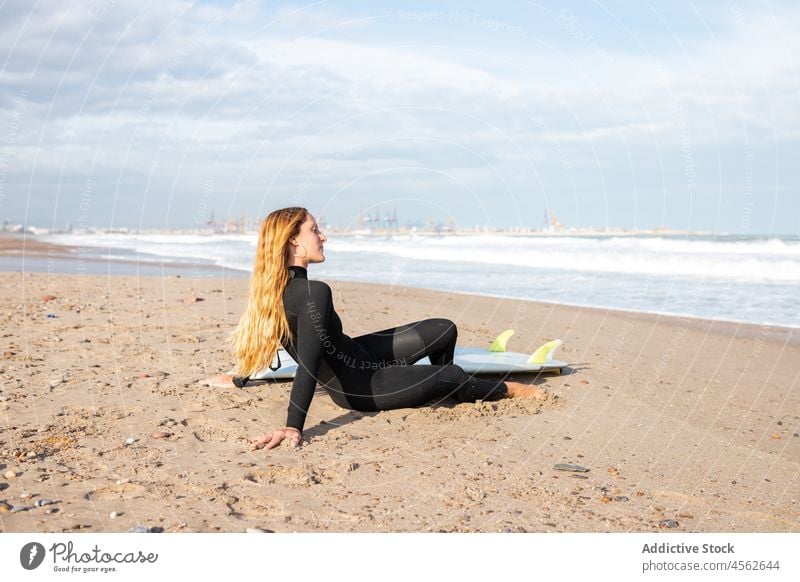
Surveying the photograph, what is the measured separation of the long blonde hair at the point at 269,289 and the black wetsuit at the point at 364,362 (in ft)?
0.26

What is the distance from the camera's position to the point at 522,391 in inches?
246

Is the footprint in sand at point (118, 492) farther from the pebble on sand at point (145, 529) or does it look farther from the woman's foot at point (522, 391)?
the woman's foot at point (522, 391)

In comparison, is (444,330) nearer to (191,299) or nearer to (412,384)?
(412,384)

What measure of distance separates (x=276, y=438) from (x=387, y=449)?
0.75 metres

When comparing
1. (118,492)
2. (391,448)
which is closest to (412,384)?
(391,448)

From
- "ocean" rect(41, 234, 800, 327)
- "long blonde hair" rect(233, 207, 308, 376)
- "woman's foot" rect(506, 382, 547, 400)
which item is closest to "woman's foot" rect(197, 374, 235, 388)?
"long blonde hair" rect(233, 207, 308, 376)

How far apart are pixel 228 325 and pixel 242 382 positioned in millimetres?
3383

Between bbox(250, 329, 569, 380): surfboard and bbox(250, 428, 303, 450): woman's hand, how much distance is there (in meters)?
1.38

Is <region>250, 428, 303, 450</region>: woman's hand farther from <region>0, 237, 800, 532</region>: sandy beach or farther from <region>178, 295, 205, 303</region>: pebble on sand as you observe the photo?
<region>178, 295, 205, 303</region>: pebble on sand

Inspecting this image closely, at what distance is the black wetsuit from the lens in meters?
5.24

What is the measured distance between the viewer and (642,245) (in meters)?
33.8

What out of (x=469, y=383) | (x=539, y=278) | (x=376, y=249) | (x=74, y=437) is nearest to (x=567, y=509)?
(x=469, y=383)
